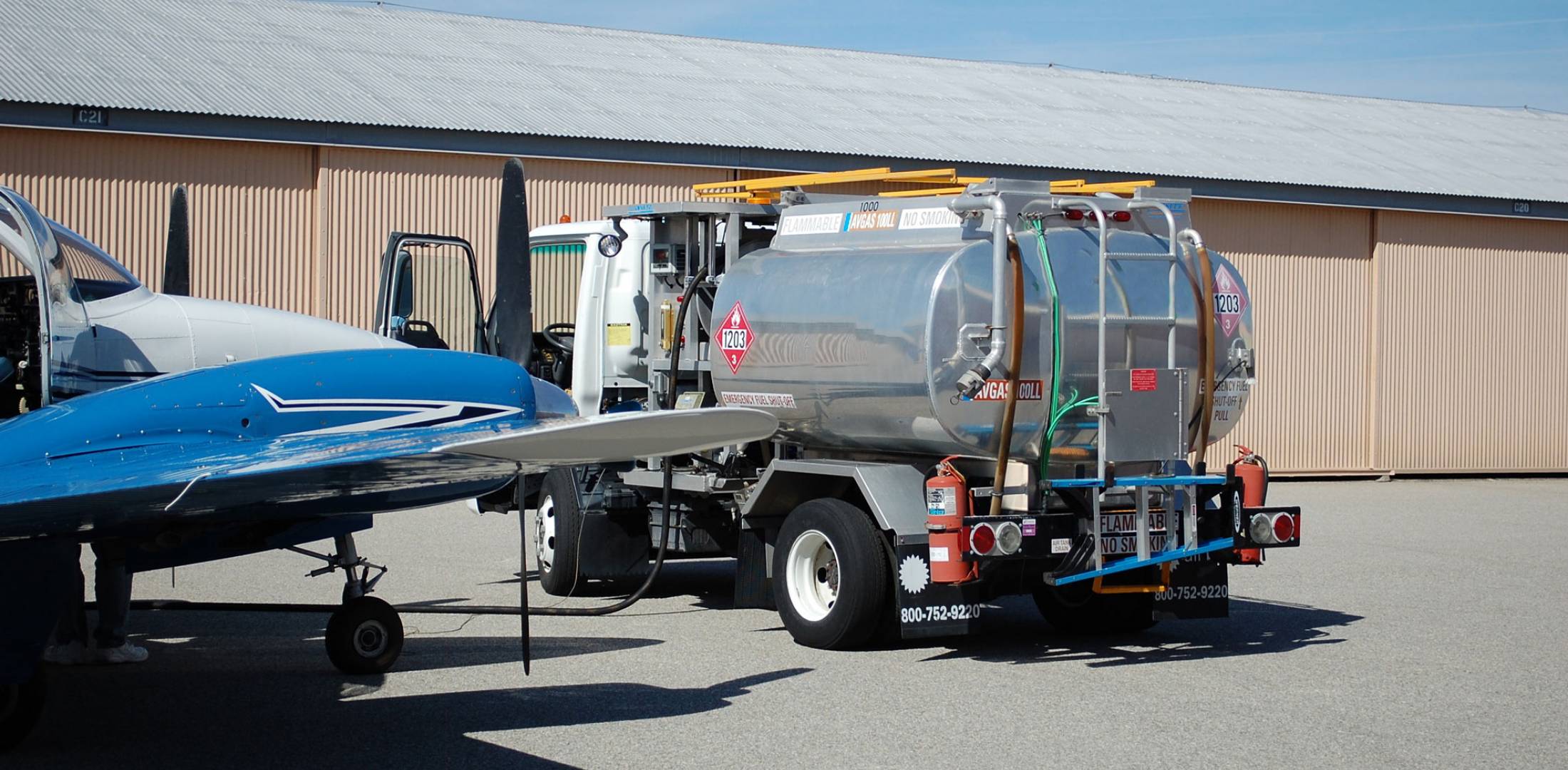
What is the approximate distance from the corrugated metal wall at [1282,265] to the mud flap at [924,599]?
38.0 ft

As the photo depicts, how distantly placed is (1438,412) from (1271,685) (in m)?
18.9

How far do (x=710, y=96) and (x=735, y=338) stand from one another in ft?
47.9

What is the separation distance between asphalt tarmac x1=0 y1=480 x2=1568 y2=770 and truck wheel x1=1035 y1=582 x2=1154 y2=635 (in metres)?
0.14

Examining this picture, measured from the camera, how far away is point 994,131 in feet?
81.8

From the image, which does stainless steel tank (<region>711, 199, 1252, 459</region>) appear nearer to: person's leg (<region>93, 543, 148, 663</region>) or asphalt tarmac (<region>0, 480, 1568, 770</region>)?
asphalt tarmac (<region>0, 480, 1568, 770</region>)

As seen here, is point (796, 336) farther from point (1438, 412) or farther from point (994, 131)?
point (1438, 412)

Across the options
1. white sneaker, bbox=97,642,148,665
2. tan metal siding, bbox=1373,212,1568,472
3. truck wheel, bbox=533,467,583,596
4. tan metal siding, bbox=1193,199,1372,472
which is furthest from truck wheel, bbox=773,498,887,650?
tan metal siding, bbox=1373,212,1568,472

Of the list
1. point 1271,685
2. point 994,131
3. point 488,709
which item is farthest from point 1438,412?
point 488,709

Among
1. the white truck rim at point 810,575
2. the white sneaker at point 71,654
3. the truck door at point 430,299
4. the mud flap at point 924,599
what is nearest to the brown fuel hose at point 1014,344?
the mud flap at point 924,599

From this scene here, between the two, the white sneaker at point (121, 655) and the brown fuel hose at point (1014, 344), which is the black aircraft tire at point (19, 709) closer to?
the white sneaker at point (121, 655)

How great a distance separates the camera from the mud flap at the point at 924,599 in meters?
8.60

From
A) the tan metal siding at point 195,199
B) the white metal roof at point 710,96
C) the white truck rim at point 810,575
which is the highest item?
the white metal roof at point 710,96

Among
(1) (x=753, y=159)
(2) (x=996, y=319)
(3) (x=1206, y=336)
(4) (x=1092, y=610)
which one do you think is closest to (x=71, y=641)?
(2) (x=996, y=319)

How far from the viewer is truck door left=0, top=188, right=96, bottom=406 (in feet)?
23.4
